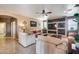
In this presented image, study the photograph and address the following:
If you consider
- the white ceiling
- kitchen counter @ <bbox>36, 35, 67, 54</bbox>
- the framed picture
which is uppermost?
the white ceiling

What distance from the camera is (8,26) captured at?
6.27 feet

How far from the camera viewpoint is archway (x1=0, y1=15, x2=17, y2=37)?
74.0 inches

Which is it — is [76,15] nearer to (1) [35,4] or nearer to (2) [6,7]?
(1) [35,4]

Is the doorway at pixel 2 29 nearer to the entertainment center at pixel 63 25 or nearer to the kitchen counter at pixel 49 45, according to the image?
the kitchen counter at pixel 49 45

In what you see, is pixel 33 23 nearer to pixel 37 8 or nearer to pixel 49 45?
pixel 37 8

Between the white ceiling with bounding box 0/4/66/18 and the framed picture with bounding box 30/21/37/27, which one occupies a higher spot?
the white ceiling with bounding box 0/4/66/18

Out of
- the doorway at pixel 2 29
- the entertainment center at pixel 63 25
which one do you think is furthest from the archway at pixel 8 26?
the entertainment center at pixel 63 25

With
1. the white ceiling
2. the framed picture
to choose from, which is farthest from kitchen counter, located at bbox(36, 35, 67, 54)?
the white ceiling

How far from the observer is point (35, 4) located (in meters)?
1.88

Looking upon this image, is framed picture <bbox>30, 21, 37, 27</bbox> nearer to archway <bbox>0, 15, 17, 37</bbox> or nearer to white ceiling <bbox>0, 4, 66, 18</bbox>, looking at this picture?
white ceiling <bbox>0, 4, 66, 18</bbox>

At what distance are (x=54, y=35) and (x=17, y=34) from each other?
0.55m

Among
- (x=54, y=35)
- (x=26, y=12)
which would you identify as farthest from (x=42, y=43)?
(x=26, y=12)

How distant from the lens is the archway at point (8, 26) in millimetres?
1880
